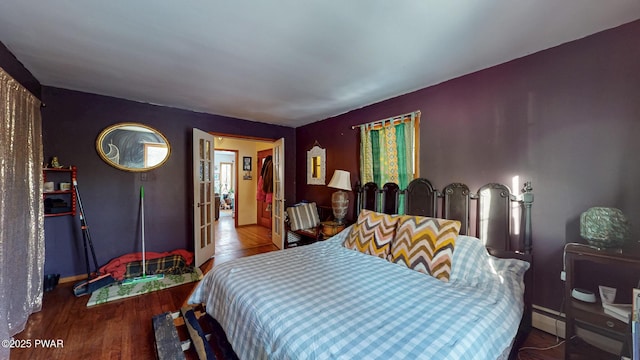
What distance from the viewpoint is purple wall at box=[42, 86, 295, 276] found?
9.62ft

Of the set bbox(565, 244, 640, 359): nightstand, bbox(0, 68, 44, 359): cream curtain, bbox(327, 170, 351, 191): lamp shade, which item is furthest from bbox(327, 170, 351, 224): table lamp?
bbox(0, 68, 44, 359): cream curtain

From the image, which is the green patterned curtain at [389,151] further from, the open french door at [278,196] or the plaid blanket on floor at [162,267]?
the plaid blanket on floor at [162,267]

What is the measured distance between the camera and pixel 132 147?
336cm

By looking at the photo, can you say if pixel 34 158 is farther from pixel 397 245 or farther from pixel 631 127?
pixel 631 127

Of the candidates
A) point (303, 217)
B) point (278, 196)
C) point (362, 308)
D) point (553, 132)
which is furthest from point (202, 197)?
point (553, 132)

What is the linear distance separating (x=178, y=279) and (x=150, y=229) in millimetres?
964

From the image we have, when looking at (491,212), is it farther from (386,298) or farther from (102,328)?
(102,328)

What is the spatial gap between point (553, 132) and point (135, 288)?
4390 millimetres

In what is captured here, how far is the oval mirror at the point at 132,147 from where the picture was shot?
126 inches

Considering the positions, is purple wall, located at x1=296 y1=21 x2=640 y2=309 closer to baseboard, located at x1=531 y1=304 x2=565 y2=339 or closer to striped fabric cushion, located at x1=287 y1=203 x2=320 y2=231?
baseboard, located at x1=531 y1=304 x2=565 y2=339

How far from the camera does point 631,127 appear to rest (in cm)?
160

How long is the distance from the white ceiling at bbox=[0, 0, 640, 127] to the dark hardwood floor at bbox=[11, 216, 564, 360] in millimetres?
2315

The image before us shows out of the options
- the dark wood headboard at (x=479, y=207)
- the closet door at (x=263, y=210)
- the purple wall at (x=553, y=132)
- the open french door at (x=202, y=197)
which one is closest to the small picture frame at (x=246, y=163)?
the closet door at (x=263, y=210)

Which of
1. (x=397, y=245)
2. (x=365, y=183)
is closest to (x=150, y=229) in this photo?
(x=365, y=183)
